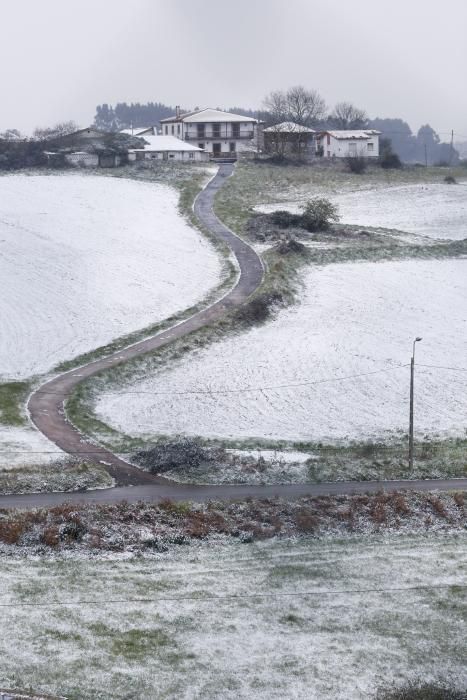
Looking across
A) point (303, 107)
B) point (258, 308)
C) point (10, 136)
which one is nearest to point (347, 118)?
point (303, 107)

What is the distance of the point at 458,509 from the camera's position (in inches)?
1342

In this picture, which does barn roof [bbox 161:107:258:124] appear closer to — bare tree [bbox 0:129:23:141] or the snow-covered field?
bare tree [bbox 0:129:23:141]

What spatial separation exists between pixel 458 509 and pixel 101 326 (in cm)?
2881

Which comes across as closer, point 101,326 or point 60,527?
point 60,527

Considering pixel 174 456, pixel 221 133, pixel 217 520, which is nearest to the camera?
pixel 217 520

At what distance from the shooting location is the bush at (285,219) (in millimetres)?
81469

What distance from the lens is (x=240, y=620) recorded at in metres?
25.9

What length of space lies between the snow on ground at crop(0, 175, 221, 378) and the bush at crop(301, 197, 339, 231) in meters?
10.1

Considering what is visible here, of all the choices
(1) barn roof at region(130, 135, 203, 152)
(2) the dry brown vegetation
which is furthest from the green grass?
(1) barn roof at region(130, 135, 203, 152)

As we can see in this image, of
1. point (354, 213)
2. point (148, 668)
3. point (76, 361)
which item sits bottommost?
point (148, 668)

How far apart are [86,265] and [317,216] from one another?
913 inches

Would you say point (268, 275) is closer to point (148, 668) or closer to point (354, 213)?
point (354, 213)

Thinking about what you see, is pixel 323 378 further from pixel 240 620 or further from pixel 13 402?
pixel 240 620

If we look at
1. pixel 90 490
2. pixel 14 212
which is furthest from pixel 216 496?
pixel 14 212
